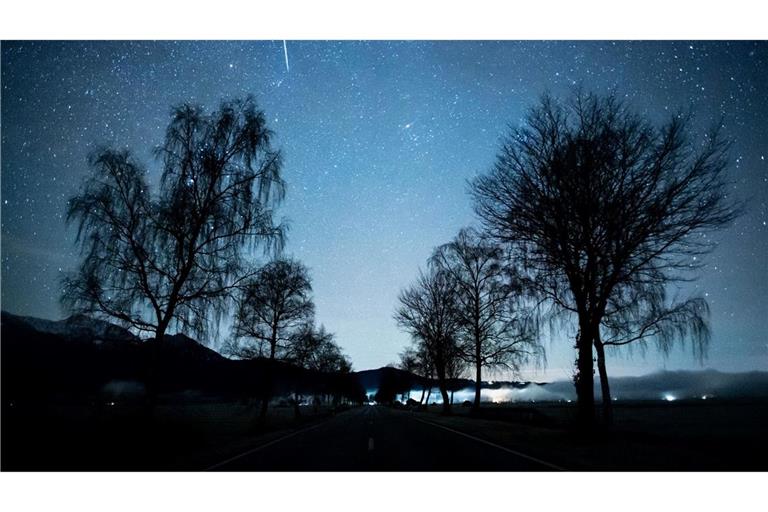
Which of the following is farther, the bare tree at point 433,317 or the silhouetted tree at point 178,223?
the bare tree at point 433,317

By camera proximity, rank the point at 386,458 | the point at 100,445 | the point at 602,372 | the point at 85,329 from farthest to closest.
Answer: the point at 602,372, the point at 85,329, the point at 100,445, the point at 386,458

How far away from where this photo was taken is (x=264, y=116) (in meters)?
18.3

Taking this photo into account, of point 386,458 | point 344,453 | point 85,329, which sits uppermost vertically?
point 85,329

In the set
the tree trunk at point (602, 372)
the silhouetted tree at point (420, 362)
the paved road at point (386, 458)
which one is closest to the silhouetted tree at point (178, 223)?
the paved road at point (386, 458)

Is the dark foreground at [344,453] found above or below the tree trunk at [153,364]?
below

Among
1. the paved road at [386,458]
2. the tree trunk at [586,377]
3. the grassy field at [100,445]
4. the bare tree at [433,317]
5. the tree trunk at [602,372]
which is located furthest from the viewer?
the bare tree at [433,317]

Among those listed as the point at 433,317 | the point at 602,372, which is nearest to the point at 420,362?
the point at 433,317

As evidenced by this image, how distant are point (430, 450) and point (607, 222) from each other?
9321mm

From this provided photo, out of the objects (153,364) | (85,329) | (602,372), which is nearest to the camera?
(85,329)

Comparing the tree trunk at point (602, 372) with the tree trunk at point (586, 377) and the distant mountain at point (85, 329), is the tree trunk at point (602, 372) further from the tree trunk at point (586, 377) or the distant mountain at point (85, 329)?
the distant mountain at point (85, 329)

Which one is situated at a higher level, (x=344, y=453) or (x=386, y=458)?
(x=386, y=458)

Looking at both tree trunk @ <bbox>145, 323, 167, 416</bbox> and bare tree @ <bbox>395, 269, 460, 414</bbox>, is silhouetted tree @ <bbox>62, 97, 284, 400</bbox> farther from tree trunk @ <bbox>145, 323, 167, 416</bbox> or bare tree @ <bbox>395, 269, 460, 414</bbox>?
bare tree @ <bbox>395, 269, 460, 414</bbox>

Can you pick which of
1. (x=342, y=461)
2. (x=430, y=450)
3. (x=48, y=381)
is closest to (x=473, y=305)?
(x=430, y=450)

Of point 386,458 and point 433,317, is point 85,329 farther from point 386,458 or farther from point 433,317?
point 433,317
